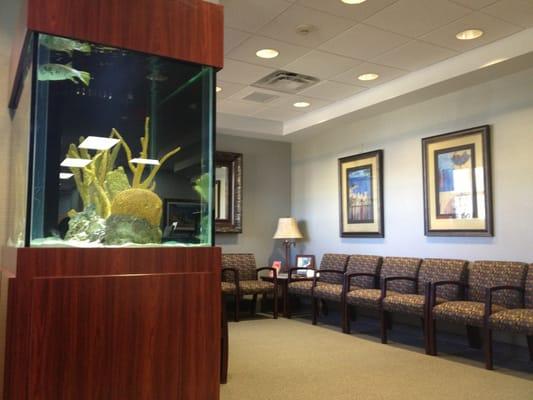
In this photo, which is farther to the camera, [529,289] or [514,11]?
[529,289]

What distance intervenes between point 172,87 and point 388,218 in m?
4.43

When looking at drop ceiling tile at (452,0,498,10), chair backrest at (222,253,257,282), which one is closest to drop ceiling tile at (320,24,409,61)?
drop ceiling tile at (452,0,498,10)

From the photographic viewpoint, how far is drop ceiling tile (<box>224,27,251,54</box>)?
428 cm

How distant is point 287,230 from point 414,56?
130 inches

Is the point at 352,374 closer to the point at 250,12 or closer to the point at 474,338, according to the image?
the point at 474,338

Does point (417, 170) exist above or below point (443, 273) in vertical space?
above

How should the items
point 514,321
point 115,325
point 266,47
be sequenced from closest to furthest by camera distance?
1. point 115,325
2. point 514,321
3. point 266,47

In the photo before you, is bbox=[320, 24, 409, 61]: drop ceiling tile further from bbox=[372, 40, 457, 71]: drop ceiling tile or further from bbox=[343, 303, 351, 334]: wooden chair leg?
bbox=[343, 303, 351, 334]: wooden chair leg

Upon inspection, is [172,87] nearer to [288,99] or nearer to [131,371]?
[131,371]

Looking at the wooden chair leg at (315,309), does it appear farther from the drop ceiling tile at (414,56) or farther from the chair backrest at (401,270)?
the drop ceiling tile at (414,56)

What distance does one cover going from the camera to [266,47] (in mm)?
4656

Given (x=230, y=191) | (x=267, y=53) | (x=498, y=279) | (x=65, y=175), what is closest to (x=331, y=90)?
(x=267, y=53)

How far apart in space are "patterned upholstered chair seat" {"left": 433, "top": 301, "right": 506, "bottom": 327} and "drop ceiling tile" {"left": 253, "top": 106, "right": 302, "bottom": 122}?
3526 millimetres

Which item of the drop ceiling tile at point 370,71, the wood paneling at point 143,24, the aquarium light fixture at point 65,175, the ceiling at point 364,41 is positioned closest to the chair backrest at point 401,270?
the ceiling at point 364,41
